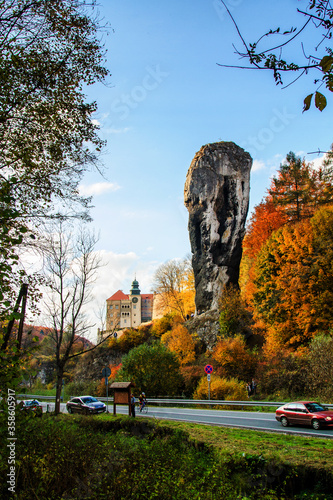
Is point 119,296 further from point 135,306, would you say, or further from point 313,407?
point 313,407

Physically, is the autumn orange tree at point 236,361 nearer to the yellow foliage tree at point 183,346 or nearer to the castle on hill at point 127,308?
the yellow foliage tree at point 183,346

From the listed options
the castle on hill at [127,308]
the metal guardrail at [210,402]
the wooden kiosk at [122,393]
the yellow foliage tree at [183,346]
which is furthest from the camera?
the castle on hill at [127,308]

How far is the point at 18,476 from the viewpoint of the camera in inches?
229

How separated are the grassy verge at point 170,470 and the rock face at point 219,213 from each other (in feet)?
120

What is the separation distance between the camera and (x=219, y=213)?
46250 millimetres

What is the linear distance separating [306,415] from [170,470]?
29.2 feet

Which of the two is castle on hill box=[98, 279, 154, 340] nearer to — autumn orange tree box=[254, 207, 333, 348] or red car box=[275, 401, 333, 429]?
autumn orange tree box=[254, 207, 333, 348]

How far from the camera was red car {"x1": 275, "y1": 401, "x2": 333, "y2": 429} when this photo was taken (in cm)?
1360

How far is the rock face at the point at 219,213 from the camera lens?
150ft

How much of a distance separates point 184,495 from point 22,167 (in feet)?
22.2

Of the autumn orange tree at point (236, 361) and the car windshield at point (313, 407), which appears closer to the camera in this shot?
the car windshield at point (313, 407)

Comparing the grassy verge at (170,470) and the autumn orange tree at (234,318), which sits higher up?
the autumn orange tree at (234,318)

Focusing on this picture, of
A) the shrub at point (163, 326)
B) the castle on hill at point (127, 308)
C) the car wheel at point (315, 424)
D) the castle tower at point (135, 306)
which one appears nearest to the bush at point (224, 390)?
the car wheel at point (315, 424)

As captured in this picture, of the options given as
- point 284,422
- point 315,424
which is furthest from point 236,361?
point 315,424
